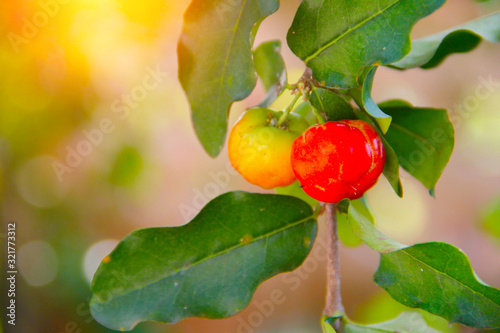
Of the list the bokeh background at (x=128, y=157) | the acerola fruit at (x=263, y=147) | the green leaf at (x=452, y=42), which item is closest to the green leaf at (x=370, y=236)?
the acerola fruit at (x=263, y=147)

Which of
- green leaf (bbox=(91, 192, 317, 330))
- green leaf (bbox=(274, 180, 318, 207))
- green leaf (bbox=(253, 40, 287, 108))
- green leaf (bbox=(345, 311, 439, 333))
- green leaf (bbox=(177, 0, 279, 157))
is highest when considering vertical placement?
green leaf (bbox=(177, 0, 279, 157))

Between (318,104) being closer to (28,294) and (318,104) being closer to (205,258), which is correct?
(205,258)

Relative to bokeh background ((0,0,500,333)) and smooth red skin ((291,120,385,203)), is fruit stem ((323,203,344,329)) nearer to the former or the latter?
smooth red skin ((291,120,385,203))

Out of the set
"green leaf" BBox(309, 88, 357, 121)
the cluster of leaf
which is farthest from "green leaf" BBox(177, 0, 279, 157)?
"green leaf" BBox(309, 88, 357, 121)

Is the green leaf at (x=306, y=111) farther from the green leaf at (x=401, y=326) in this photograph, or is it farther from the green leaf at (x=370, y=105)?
the green leaf at (x=401, y=326)

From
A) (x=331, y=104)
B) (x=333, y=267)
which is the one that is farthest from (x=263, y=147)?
(x=333, y=267)

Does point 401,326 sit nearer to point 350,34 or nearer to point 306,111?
point 306,111
